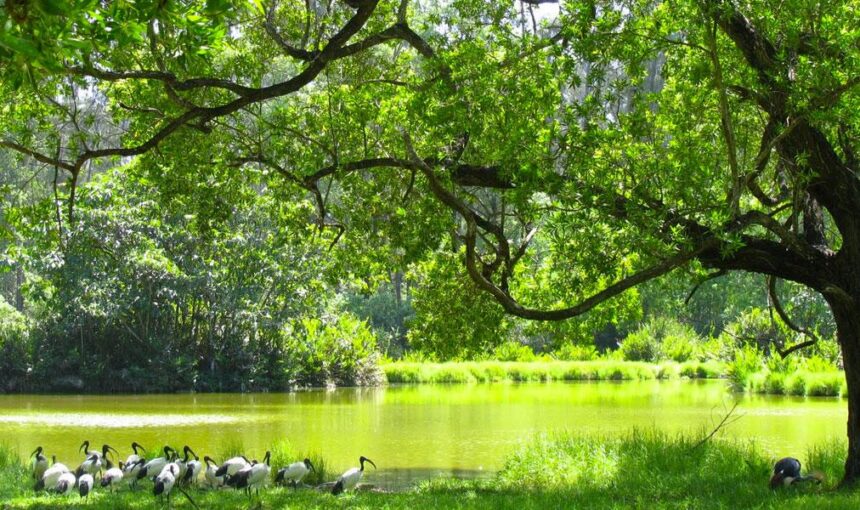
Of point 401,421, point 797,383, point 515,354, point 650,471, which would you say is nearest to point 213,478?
point 650,471

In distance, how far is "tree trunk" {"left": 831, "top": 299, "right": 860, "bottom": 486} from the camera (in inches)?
351

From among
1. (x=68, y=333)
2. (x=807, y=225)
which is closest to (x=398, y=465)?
(x=807, y=225)

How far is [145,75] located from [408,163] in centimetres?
284

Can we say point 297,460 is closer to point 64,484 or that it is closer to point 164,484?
point 164,484

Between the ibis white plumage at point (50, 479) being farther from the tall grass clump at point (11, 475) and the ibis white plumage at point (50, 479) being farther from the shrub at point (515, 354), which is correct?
the shrub at point (515, 354)

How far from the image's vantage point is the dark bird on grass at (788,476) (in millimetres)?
9297

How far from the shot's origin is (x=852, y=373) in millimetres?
8984

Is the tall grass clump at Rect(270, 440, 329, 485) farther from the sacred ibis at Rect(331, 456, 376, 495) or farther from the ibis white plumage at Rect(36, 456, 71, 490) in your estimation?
the ibis white plumage at Rect(36, 456, 71, 490)

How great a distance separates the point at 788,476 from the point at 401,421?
448 inches

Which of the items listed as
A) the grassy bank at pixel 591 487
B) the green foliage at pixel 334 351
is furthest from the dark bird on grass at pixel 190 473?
the green foliage at pixel 334 351

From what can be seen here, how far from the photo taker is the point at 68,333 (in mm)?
28078

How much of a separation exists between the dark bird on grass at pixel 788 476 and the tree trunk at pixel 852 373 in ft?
1.30

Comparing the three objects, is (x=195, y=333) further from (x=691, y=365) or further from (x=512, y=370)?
(x=691, y=365)

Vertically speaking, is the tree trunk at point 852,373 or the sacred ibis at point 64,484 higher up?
the tree trunk at point 852,373
